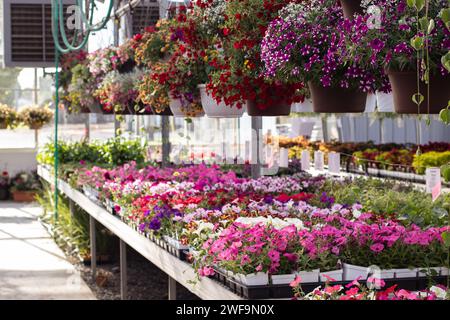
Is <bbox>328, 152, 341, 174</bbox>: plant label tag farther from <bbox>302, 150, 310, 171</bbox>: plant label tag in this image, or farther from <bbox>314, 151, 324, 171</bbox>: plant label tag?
<bbox>302, 150, 310, 171</bbox>: plant label tag

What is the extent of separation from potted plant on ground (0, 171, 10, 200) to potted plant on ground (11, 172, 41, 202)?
101 mm

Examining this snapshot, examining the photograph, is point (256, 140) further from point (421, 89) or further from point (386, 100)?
point (421, 89)

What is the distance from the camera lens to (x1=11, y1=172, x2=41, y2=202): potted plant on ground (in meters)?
11.8

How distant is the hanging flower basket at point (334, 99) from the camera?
8.02 ft

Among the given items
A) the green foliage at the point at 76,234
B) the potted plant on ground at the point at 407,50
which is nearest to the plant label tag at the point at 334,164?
the green foliage at the point at 76,234

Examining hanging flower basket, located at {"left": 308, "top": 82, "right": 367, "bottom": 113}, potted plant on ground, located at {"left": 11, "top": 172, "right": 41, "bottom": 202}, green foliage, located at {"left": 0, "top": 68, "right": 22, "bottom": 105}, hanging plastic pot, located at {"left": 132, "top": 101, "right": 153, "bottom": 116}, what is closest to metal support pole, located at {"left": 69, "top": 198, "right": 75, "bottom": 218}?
hanging plastic pot, located at {"left": 132, "top": 101, "right": 153, "bottom": 116}

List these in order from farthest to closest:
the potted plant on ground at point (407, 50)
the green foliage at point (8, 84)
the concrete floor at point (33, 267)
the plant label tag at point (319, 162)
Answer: the green foliage at point (8, 84)
the concrete floor at point (33, 267)
the plant label tag at point (319, 162)
the potted plant on ground at point (407, 50)

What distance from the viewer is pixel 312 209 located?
377 centimetres

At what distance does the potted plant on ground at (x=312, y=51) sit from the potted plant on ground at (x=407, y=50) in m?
0.20

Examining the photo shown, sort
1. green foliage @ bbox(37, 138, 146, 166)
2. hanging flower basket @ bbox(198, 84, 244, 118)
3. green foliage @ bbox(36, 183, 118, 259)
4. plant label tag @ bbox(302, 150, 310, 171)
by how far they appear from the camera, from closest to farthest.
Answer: hanging flower basket @ bbox(198, 84, 244, 118) → plant label tag @ bbox(302, 150, 310, 171) → green foliage @ bbox(36, 183, 118, 259) → green foliage @ bbox(37, 138, 146, 166)

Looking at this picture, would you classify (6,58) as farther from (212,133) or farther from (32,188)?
(32,188)

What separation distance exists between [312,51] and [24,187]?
1018 cm

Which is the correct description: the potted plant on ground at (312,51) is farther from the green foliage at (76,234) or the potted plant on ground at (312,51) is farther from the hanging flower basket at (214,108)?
the green foliage at (76,234)
